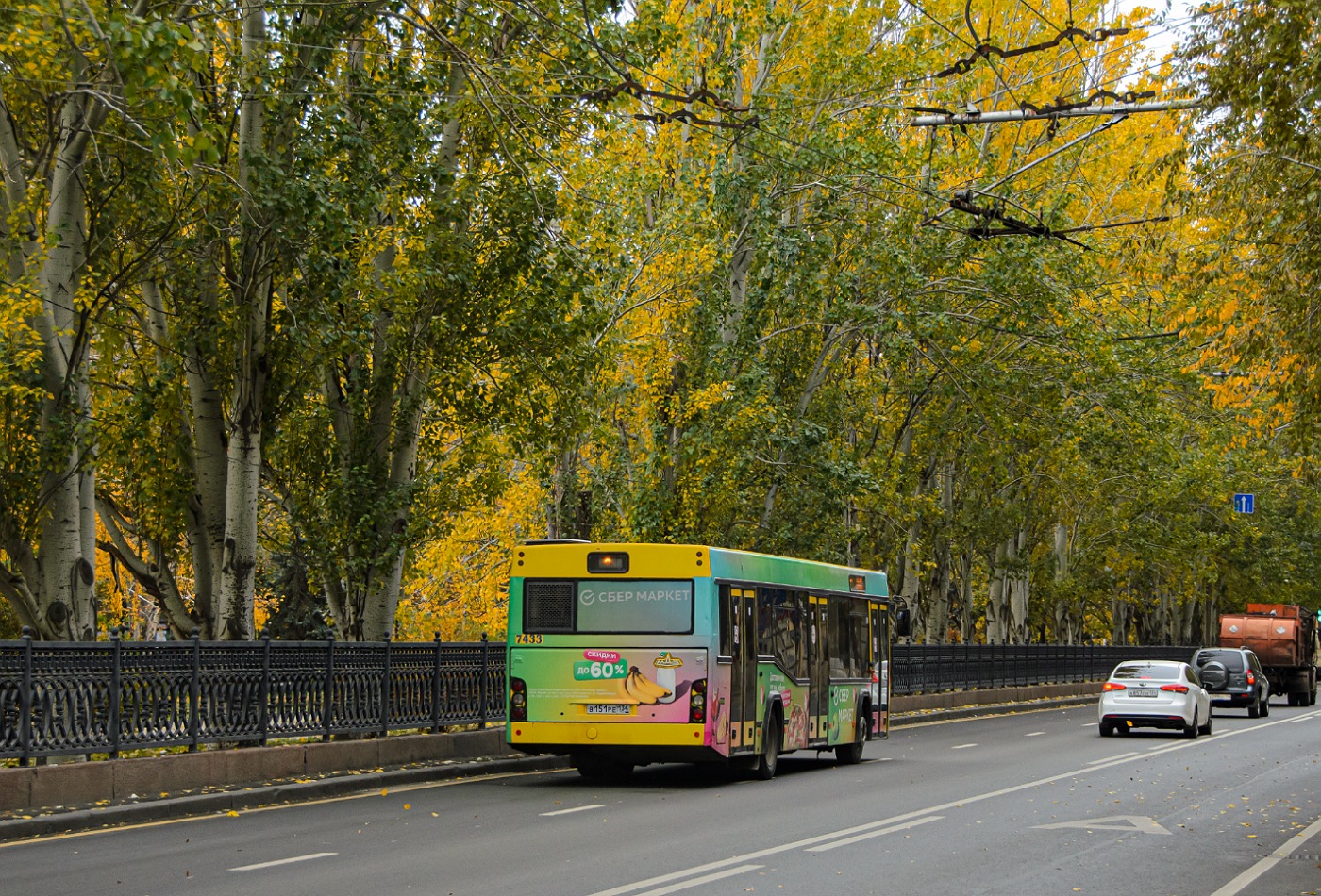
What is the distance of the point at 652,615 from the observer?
18.2 metres

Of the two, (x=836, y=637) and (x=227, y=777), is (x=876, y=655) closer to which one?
(x=836, y=637)

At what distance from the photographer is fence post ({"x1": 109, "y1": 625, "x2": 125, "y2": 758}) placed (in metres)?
14.5

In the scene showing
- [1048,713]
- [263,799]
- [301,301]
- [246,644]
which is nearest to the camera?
[263,799]

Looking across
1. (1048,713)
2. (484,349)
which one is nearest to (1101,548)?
(1048,713)

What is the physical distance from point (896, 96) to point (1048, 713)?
1672 cm

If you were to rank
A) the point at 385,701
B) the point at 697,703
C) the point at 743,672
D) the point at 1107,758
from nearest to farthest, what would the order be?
the point at 697,703
the point at 743,672
the point at 385,701
the point at 1107,758

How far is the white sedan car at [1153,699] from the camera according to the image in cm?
2991

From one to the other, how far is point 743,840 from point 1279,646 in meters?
42.0

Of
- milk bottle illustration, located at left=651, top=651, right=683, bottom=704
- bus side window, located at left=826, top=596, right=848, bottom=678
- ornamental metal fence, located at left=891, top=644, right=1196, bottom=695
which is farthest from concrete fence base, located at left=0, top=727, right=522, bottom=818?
ornamental metal fence, located at left=891, top=644, right=1196, bottom=695

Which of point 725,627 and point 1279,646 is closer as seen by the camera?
point 725,627

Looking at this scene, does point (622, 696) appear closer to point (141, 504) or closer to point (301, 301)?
point (301, 301)

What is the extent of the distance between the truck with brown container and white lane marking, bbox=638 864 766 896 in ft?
136

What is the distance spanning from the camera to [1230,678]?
130 feet

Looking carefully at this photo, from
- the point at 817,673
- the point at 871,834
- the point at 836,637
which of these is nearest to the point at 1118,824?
the point at 871,834
